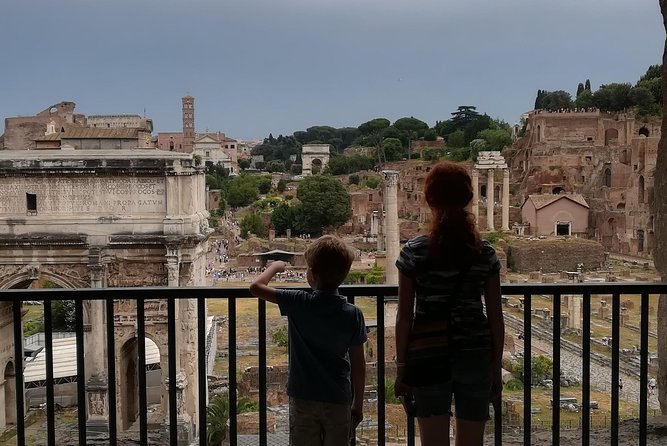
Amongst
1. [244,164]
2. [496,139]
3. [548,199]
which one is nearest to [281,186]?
[496,139]

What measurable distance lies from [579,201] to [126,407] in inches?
1561

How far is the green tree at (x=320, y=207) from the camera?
170ft

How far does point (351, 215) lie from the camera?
54875mm

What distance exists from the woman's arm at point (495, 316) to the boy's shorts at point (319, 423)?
0.51m

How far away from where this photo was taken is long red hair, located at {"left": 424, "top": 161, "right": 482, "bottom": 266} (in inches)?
94.3

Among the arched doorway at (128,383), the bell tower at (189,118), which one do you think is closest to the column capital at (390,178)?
the arched doorway at (128,383)

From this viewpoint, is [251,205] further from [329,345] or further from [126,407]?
[329,345]

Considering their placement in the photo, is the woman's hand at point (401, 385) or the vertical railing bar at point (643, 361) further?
the vertical railing bar at point (643, 361)

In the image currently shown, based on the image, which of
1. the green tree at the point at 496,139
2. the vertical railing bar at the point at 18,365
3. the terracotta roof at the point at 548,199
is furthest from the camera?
the green tree at the point at 496,139

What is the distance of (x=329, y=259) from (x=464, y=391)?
0.60 metres

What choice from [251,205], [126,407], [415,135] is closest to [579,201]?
[251,205]

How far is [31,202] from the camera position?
14.7m

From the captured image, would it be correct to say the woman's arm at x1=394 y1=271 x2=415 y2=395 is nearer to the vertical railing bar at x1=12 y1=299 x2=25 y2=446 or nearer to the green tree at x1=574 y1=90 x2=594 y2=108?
the vertical railing bar at x1=12 y1=299 x2=25 y2=446

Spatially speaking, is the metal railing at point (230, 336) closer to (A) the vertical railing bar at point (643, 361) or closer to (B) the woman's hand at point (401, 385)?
(A) the vertical railing bar at point (643, 361)
